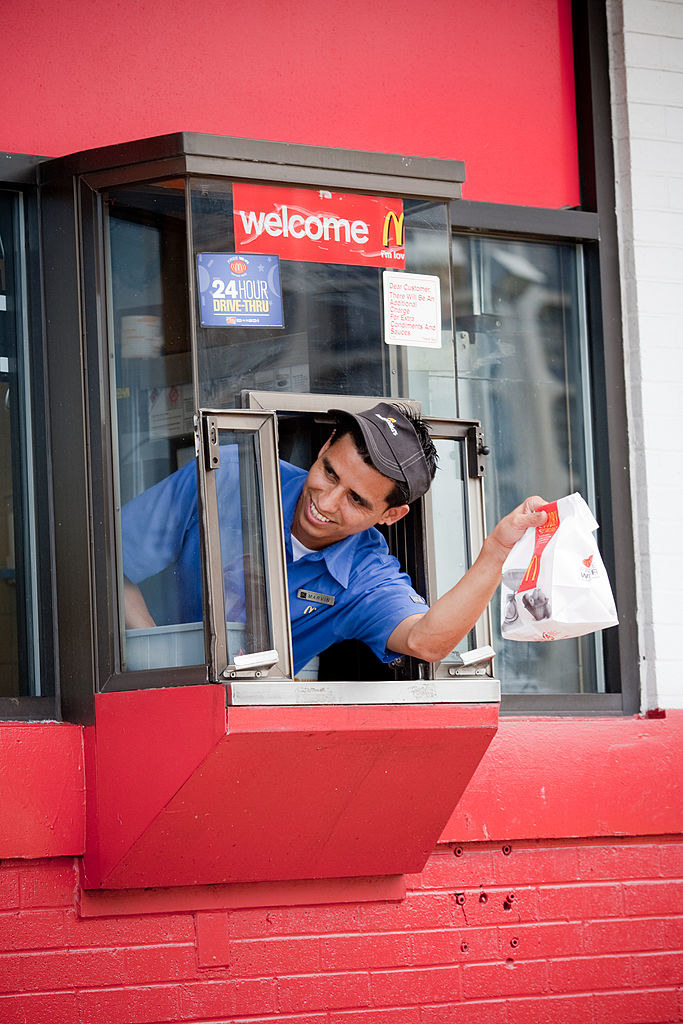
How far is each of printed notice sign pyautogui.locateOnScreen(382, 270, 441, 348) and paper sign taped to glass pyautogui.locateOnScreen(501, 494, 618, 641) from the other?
0.78m

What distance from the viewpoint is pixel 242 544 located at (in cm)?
360

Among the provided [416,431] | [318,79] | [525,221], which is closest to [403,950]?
[416,431]

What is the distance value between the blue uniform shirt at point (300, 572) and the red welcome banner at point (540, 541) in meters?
0.38

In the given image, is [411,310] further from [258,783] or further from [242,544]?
[258,783]

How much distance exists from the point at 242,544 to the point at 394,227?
109cm

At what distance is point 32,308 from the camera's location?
4281 millimetres

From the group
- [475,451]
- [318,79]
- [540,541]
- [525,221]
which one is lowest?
[540,541]

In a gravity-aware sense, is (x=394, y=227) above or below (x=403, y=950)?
above

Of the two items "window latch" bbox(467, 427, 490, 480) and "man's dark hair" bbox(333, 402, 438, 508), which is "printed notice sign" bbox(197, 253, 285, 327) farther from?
"window latch" bbox(467, 427, 490, 480)

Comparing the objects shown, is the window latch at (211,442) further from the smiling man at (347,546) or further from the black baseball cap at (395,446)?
the black baseball cap at (395,446)

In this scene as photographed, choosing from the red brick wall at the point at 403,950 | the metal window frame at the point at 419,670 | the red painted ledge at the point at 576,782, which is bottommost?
the red brick wall at the point at 403,950

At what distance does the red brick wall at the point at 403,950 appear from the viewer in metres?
3.97

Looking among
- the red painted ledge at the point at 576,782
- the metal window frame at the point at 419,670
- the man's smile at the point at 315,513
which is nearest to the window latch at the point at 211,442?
the metal window frame at the point at 419,670

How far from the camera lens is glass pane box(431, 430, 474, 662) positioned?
3963 mm
